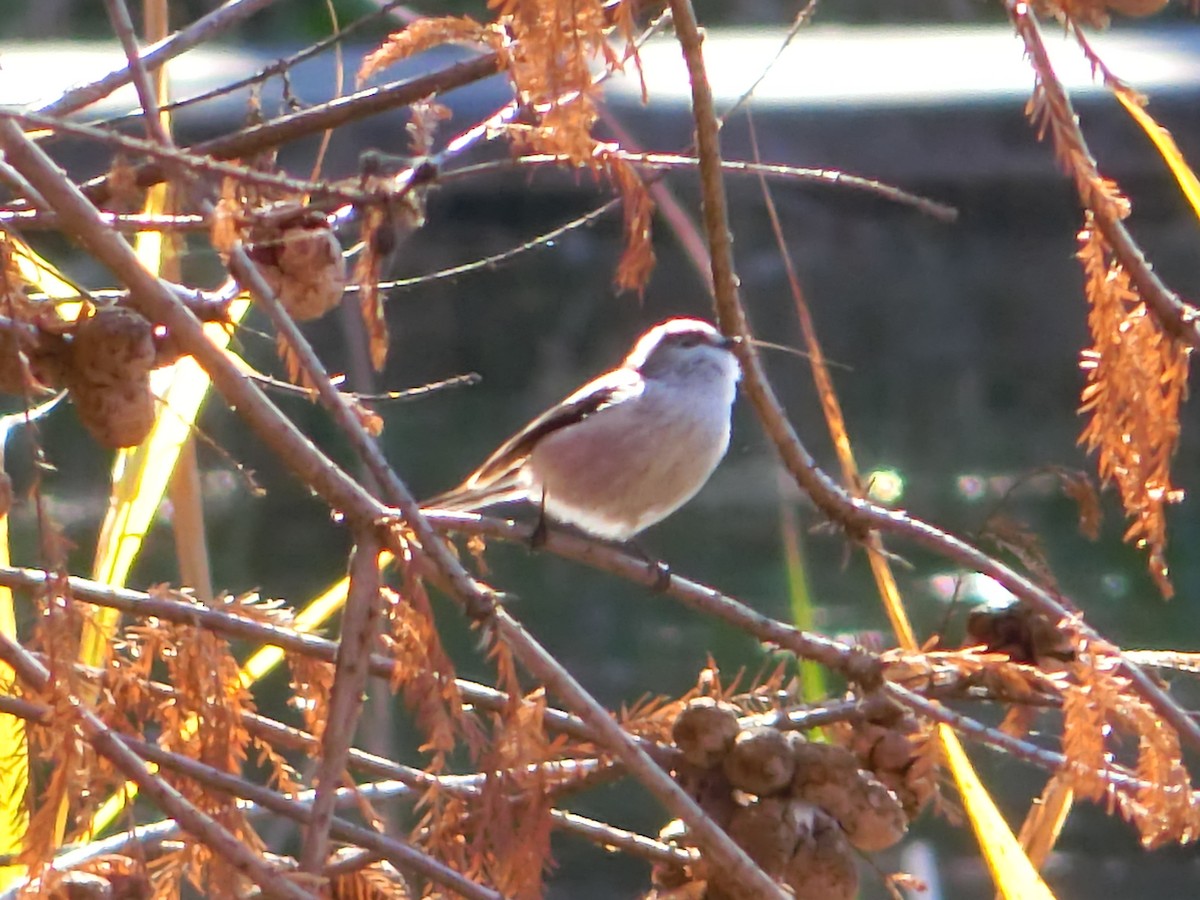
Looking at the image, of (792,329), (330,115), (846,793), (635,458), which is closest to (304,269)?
(330,115)

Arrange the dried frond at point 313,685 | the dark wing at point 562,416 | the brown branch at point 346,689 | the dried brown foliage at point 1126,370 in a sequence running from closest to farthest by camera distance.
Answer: the brown branch at point 346,689 → the dried brown foliage at point 1126,370 → the dried frond at point 313,685 → the dark wing at point 562,416

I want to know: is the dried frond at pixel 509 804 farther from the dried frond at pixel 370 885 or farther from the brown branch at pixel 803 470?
the brown branch at pixel 803 470

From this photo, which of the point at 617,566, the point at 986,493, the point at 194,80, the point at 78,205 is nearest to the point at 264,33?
the point at 194,80

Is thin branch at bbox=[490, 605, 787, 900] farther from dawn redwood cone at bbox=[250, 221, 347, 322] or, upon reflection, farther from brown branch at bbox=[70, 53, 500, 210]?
brown branch at bbox=[70, 53, 500, 210]

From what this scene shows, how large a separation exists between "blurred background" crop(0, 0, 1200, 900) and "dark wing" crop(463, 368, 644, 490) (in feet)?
3.08

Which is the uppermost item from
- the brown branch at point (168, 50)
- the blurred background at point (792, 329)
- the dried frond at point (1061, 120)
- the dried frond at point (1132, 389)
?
the brown branch at point (168, 50)

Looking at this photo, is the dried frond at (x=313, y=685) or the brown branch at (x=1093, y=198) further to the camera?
the dried frond at (x=313, y=685)

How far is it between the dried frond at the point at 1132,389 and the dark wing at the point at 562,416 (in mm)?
1435

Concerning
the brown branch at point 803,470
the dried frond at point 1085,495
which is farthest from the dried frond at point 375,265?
the dried frond at point 1085,495

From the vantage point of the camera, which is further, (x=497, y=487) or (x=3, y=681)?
(x=497, y=487)

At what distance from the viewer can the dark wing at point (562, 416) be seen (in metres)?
2.51

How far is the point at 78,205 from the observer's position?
37.3 inches

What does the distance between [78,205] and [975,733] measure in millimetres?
742

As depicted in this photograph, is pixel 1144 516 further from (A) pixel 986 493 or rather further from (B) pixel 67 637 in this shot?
(A) pixel 986 493
